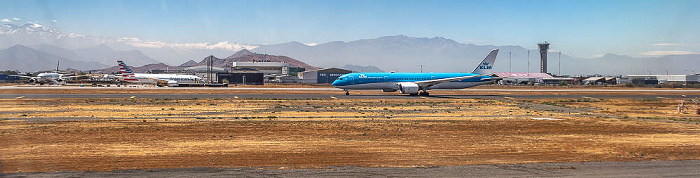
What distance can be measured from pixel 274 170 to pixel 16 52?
32550mm

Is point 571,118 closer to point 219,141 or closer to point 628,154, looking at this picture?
point 628,154

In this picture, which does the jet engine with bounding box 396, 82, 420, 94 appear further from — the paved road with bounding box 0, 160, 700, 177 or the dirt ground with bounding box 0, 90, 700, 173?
the paved road with bounding box 0, 160, 700, 177

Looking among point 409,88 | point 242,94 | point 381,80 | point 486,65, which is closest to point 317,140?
point 409,88

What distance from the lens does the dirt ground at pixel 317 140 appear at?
57.0ft

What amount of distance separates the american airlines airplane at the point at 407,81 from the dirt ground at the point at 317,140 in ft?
104

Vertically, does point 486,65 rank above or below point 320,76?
above

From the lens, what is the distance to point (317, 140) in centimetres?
2258

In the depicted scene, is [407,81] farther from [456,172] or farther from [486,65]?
[456,172]

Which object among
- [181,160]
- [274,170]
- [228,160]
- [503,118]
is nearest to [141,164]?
[181,160]

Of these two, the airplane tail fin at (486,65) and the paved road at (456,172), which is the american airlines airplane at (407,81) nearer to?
the airplane tail fin at (486,65)

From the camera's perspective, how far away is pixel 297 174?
15109mm

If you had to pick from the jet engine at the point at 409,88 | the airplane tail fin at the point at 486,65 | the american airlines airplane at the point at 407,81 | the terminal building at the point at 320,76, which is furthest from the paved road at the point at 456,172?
the terminal building at the point at 320,76

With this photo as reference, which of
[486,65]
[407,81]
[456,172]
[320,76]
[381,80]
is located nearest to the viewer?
[456,172]

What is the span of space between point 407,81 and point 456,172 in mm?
53174
